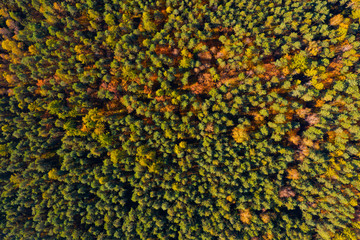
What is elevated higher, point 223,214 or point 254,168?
point 254,168

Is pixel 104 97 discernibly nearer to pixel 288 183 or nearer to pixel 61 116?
pixel 61 116

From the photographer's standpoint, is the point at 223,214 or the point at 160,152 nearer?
the point at 223,214

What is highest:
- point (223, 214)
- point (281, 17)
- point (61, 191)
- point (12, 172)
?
point (281, 17)

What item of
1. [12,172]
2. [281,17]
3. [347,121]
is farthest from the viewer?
[12,172]

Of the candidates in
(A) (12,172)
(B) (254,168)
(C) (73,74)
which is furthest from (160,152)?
(A) (12,172)

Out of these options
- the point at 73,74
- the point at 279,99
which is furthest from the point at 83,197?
the point at 279,99

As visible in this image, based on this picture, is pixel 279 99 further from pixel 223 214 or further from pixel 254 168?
pixel 223 214

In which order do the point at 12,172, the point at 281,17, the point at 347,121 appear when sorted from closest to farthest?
1. the point at 347,121
2. the point at 281,17
3. the point at 12,172
